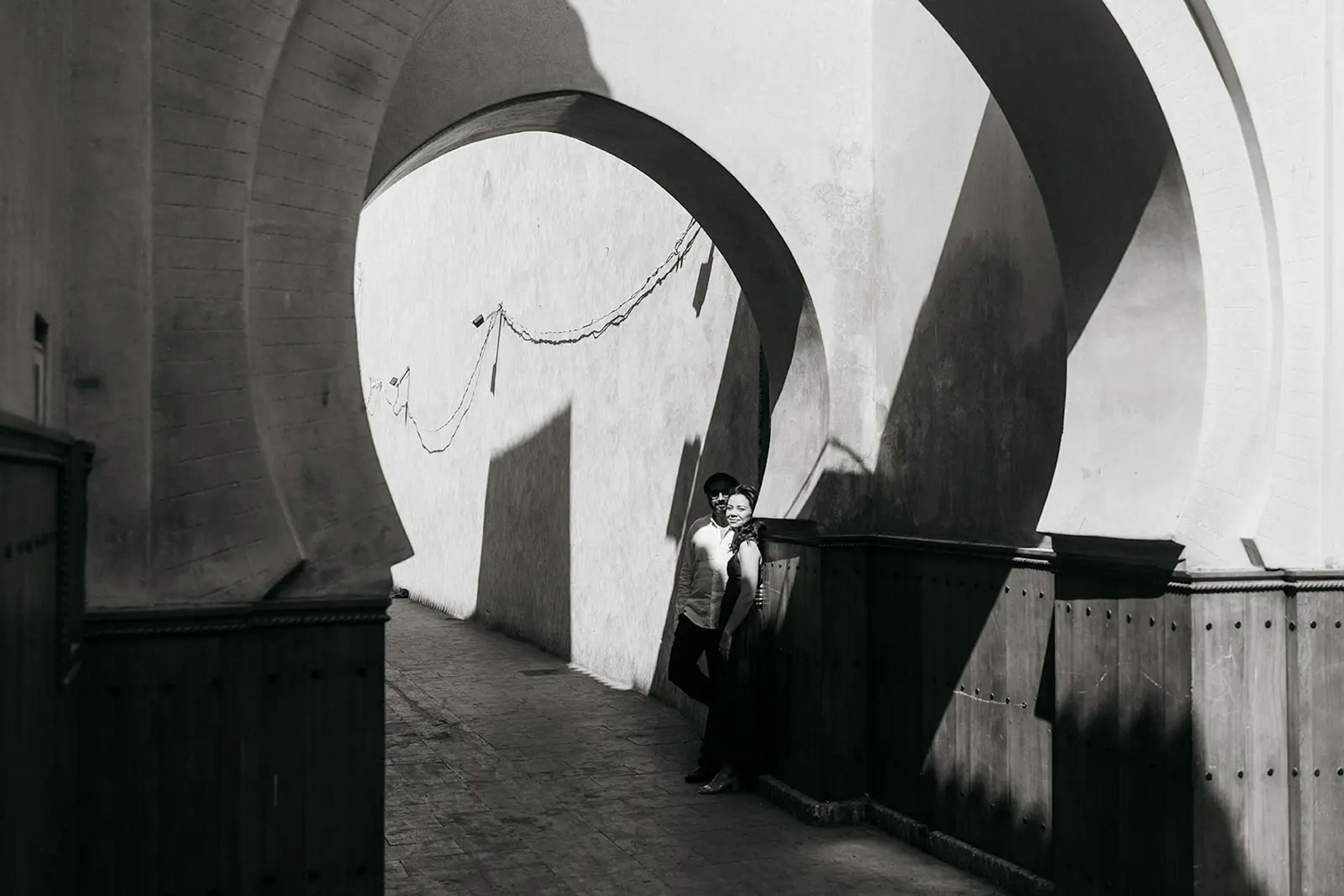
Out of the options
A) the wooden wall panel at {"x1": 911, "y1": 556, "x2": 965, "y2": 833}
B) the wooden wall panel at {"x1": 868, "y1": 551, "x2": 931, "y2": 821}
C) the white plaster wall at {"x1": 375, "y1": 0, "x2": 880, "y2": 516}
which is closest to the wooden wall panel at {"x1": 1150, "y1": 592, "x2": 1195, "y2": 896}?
the wooden wall panel at {"x1": 911, "y1": 556, "x2": 965, "y2": 833}

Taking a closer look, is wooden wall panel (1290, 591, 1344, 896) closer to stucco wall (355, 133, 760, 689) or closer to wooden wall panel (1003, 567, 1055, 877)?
wooden wall panel (1003, 567, 1055, 877)

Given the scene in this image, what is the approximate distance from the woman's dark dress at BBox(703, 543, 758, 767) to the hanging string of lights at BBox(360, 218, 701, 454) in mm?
2302

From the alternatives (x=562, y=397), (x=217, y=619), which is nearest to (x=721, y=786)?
(x=217, y=619)

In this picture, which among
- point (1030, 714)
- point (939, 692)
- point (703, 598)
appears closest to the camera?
point (1030, 714)

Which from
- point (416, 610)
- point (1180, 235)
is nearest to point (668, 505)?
point (1180, 235)

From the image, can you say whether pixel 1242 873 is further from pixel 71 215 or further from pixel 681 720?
pixel 681 720

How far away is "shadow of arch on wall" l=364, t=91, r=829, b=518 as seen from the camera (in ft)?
21.8

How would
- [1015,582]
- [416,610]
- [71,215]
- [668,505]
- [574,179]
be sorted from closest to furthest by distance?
1. [71,215]
2. [1015,582]
3. [668,505]
4. [574,179]
5. [416,610]

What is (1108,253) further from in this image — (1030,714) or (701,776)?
(701,776)

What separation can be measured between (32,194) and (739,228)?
191 inches

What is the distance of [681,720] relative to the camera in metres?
9.44

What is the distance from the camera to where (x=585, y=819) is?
6984 millimetres

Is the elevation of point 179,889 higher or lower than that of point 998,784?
higher

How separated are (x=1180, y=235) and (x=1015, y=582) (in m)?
1.80
